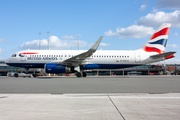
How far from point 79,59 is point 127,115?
20517 millimetres

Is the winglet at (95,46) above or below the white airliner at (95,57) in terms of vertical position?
above

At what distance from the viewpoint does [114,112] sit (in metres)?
5.41

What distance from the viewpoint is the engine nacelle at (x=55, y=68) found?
24.4 meters

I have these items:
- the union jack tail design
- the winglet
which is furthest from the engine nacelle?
the union jack tail design

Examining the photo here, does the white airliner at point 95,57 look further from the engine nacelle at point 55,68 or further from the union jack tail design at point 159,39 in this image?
the engine nacelle at point 55,68

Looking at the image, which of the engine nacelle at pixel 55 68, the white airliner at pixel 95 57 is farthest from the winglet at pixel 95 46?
the engine nacelle at pixel 55 68

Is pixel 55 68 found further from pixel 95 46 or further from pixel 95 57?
pixel 95 57

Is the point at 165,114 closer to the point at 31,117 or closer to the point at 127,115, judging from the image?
the point at 127,115

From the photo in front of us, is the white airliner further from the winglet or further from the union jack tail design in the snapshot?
the winglet

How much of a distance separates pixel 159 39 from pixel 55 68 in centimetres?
1725

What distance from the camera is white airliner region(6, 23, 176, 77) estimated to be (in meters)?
26.1

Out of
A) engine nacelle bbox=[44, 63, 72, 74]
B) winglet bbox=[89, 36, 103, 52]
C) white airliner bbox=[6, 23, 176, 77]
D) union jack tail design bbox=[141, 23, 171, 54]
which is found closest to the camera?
winglet bbox=[89, 36, 103, 52]

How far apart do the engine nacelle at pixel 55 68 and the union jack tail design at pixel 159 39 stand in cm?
1407

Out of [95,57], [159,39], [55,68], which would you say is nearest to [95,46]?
[95,57]
